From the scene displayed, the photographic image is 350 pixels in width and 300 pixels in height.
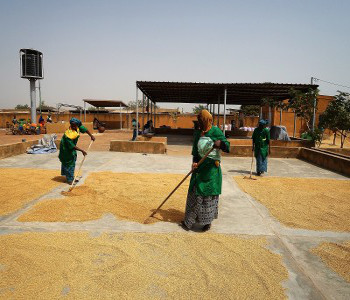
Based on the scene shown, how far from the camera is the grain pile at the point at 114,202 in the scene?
3.87 metres

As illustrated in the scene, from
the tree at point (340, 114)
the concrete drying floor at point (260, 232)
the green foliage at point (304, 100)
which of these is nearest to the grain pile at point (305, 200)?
the concrete drying floor at point (260, 232)

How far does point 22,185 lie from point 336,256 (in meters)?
5.84

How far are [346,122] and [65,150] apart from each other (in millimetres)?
16132

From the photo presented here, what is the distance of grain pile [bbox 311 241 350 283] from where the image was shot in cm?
263

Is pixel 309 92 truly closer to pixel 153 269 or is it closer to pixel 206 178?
pixel 206 178

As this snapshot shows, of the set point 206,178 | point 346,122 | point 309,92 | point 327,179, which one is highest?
point 309,92

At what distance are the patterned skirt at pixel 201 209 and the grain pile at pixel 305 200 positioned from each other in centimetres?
128

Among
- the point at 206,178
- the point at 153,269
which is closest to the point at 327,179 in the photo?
the point at 206,178

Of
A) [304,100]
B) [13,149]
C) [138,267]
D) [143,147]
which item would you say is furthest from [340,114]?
[13,149]

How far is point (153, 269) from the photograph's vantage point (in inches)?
99.7

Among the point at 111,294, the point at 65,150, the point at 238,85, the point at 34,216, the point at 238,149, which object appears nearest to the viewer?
the point at 111,294

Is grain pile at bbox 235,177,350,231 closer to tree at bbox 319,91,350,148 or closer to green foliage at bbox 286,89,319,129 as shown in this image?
green foliage at bbox 286,89,319,129

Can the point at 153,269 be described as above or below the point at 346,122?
below

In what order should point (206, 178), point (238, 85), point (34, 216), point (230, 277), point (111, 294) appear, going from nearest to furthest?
point (111, 294) → point (230, 277) → point (206, 178) → point (34, 216) → point (238, 85)
